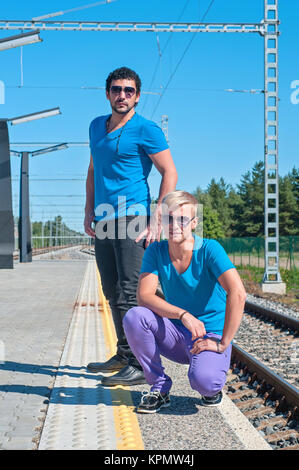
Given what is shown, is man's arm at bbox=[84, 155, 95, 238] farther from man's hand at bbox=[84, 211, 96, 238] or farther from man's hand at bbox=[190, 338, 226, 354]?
→ man's hand at bbox=[190, 338, 226, 354]

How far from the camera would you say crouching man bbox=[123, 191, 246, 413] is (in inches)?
137

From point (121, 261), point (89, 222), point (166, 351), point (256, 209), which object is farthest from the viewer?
point (256, 209)

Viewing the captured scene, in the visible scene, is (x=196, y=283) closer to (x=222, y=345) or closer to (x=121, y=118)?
(x=222, y=345)

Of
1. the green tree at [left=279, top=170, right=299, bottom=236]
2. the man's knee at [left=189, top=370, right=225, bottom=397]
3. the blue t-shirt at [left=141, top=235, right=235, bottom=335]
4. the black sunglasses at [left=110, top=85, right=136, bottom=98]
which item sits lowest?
the man's knee at [left=189, top=370, right=225, bottom=397]

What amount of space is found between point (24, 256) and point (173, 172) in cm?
2446

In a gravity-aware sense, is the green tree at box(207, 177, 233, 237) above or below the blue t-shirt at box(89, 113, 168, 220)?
above

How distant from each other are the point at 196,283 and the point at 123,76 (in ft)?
5.30

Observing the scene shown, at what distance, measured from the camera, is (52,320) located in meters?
8.11

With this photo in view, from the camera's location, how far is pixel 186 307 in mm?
Answer: 3713

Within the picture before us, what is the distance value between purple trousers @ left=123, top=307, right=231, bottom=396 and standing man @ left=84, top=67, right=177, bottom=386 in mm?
641

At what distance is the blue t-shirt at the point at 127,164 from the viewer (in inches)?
169

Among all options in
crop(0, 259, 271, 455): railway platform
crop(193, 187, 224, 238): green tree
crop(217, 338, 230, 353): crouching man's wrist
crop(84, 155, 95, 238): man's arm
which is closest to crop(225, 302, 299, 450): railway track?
crop(0, 259, 271, 455): railway platform

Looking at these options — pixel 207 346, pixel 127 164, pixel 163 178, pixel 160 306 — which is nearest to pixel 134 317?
pixel 160 306

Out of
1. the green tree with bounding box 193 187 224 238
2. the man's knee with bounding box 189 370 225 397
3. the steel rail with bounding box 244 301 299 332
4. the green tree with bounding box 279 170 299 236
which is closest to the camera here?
the man's knee with bounding box 189 370 225 397
